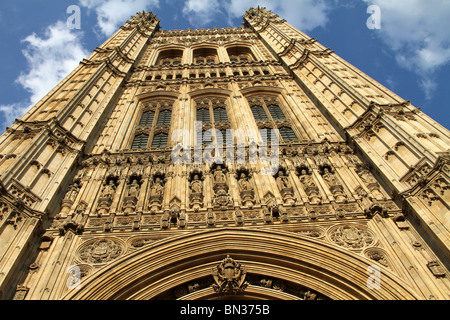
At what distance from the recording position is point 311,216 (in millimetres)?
10727

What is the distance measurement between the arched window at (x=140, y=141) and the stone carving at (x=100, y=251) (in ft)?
21.6

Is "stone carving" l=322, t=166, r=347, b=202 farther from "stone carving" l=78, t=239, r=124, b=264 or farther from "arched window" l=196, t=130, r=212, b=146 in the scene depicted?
"stone carving" l=78, t=239, r=124, b=264

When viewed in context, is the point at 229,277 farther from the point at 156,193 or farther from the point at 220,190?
the point at 156,193

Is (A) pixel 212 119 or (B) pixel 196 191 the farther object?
(A) pixel 212 119

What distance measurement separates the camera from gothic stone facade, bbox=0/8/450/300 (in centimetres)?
913

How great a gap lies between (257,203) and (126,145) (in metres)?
6.76

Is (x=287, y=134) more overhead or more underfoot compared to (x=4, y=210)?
more overhead

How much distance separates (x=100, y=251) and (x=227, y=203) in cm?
373

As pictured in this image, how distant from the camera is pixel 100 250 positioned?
9.83m

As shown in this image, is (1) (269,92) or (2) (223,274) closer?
(2) (223,274)

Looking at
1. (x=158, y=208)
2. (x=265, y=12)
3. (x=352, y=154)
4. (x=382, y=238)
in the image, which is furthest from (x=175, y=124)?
(x=265, y=12)

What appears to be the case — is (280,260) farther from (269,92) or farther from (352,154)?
(269,92)

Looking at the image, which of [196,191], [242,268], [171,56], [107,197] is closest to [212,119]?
[196,191]

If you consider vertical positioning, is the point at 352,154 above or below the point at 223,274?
above
